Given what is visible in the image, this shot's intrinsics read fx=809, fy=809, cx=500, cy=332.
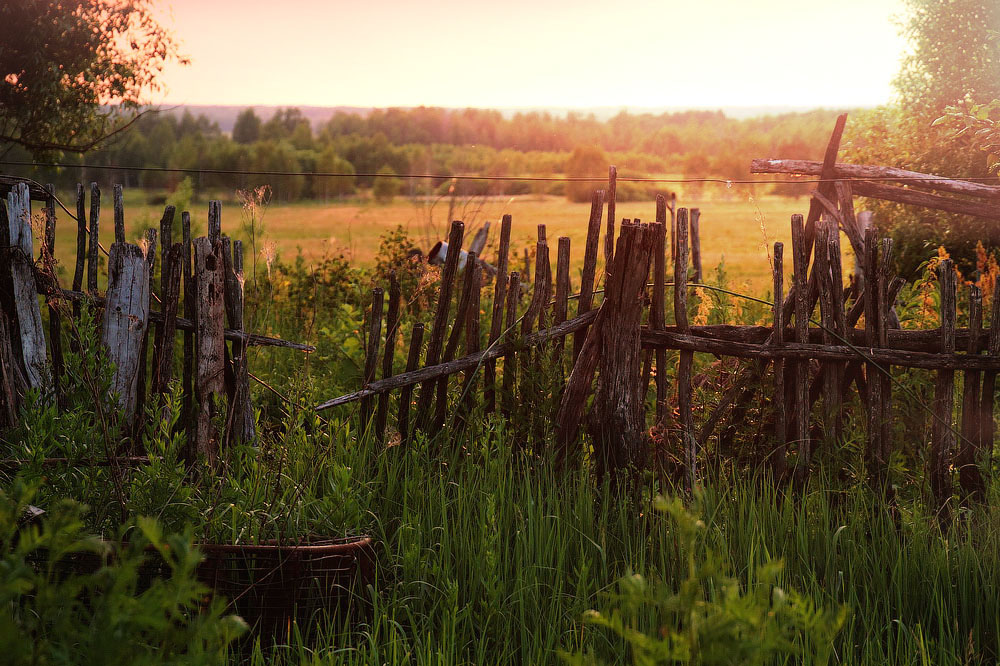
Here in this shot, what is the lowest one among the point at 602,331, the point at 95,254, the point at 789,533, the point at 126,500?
the point at 789,533

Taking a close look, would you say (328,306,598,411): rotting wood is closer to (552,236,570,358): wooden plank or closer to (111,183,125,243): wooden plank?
(552,236,570,358): wooden plank

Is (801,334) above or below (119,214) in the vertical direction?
below

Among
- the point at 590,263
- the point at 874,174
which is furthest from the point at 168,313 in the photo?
the point at 874,174

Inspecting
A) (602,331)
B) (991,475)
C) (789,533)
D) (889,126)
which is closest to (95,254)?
(602,331)

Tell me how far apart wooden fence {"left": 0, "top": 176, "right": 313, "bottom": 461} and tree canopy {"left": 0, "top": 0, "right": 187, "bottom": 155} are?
5.72m

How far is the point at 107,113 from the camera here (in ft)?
36.9

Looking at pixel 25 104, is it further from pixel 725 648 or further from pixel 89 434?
pixel 725 648

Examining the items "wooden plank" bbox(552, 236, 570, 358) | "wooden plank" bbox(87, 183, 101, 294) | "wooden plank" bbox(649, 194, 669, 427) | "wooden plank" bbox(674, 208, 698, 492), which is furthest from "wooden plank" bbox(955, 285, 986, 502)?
"wooden plank" bbox(87, 183, 101, 294)

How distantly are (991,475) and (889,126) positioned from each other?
11.4 meters

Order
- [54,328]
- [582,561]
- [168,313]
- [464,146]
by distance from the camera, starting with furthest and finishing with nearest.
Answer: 1. [464,146]
2. [54,328]
3. [168,313]
4. [582,561]

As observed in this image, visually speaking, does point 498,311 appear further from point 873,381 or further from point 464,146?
point 464,146

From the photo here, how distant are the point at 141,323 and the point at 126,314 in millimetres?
92

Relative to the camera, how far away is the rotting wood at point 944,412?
4.42 metres

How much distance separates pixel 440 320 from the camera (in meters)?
4.69
